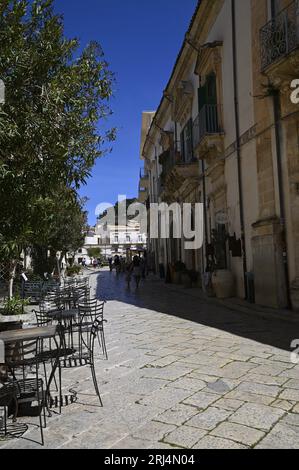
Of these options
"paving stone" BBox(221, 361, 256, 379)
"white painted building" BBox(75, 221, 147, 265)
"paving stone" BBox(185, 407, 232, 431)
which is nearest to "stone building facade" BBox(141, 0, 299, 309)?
"paving stone" BBox(221, 361, 256, 379)

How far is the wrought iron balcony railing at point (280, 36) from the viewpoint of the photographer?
9180mm

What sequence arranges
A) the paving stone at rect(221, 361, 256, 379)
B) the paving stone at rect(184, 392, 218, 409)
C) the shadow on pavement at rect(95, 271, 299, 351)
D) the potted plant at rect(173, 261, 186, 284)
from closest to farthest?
the paving stone at rect(184, 392, 218, 409) → the paving stone at rect(221, 361, 256, 379) → the shadow on pavement at rect(95, 271, 299, 351) → the potted plant at rect(173, 261, 186, 284)

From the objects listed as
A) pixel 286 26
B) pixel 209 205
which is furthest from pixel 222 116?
pixel 286 26

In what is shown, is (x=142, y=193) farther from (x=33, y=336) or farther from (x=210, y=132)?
(x=33, y=336)

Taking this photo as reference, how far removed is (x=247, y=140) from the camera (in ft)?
40.2

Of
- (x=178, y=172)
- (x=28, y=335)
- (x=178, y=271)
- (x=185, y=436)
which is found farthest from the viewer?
(x=178, y=271)

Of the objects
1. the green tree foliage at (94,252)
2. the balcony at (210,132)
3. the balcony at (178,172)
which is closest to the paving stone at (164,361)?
the balcony at (210,132)

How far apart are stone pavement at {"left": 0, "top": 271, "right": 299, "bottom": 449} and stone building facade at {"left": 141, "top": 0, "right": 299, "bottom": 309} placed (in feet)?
8.89

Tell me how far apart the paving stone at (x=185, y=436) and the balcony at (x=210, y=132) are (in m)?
11.8

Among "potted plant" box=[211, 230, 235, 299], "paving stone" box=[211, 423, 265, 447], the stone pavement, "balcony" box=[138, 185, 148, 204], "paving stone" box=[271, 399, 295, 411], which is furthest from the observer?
"balcony" box=[138, 185, 148, 204]

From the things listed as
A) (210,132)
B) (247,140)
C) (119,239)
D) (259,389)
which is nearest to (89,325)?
(259,389)

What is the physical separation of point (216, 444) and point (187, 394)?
124cm

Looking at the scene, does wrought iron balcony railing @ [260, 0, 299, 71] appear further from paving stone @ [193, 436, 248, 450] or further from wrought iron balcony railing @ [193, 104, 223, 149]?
paving stone @ [193, 436, 248, 450]

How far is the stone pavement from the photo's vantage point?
3.51 m
